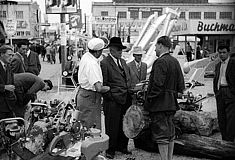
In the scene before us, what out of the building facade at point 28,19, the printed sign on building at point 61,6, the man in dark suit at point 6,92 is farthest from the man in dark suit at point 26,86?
the building facade at point 28,19

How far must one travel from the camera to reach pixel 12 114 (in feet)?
15.5

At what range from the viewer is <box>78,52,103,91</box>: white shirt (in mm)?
4752

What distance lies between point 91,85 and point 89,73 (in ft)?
0.53

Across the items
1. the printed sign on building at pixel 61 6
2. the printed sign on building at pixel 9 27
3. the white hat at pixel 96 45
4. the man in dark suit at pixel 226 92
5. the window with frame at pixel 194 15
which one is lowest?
the man in dark suit at pixel 226 92

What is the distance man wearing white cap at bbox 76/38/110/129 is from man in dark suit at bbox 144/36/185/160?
63 centimetres

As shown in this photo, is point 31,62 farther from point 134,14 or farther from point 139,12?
point 134,14

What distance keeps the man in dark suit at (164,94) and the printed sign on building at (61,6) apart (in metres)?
8.33

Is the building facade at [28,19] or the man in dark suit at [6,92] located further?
the building facade at [28,19]

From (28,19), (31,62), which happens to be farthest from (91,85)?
(28,19)

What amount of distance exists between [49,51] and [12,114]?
25194 millimetres

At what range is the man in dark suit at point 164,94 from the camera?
15.0 feet

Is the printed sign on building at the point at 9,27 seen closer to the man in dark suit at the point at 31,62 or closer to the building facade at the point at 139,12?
the man in dark suit at the point at 31,62

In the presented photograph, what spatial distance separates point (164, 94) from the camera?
4629mm

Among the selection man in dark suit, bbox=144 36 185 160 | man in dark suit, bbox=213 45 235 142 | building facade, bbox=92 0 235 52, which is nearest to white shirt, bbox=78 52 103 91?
man in dark suit, bbox=144 36 185 160
